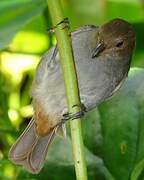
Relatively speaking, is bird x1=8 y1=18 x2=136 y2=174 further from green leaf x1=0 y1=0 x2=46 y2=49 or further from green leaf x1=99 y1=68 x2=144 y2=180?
green leaf x1=0 y1=0 x2=46 y2=49

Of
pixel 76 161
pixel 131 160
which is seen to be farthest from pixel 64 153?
pixel 76 161

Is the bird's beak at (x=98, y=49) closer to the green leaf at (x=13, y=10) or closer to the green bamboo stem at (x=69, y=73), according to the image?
the green leaf at (x=13, y=10)

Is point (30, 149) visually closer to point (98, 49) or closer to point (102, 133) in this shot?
point (102, 133)

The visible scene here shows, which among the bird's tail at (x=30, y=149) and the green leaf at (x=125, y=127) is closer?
the green leaf at (x=125, y=127)

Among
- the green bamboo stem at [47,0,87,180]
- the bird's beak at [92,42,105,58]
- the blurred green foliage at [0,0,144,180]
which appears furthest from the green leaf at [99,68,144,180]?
the green bamboo stem at [47,0,87,180]

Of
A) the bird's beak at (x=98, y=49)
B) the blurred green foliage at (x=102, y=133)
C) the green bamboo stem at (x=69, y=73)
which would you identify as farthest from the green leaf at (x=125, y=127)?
the green bamboo stem at (x=69, y=73)

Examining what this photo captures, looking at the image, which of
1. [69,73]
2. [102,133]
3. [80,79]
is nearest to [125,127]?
[102,133]
